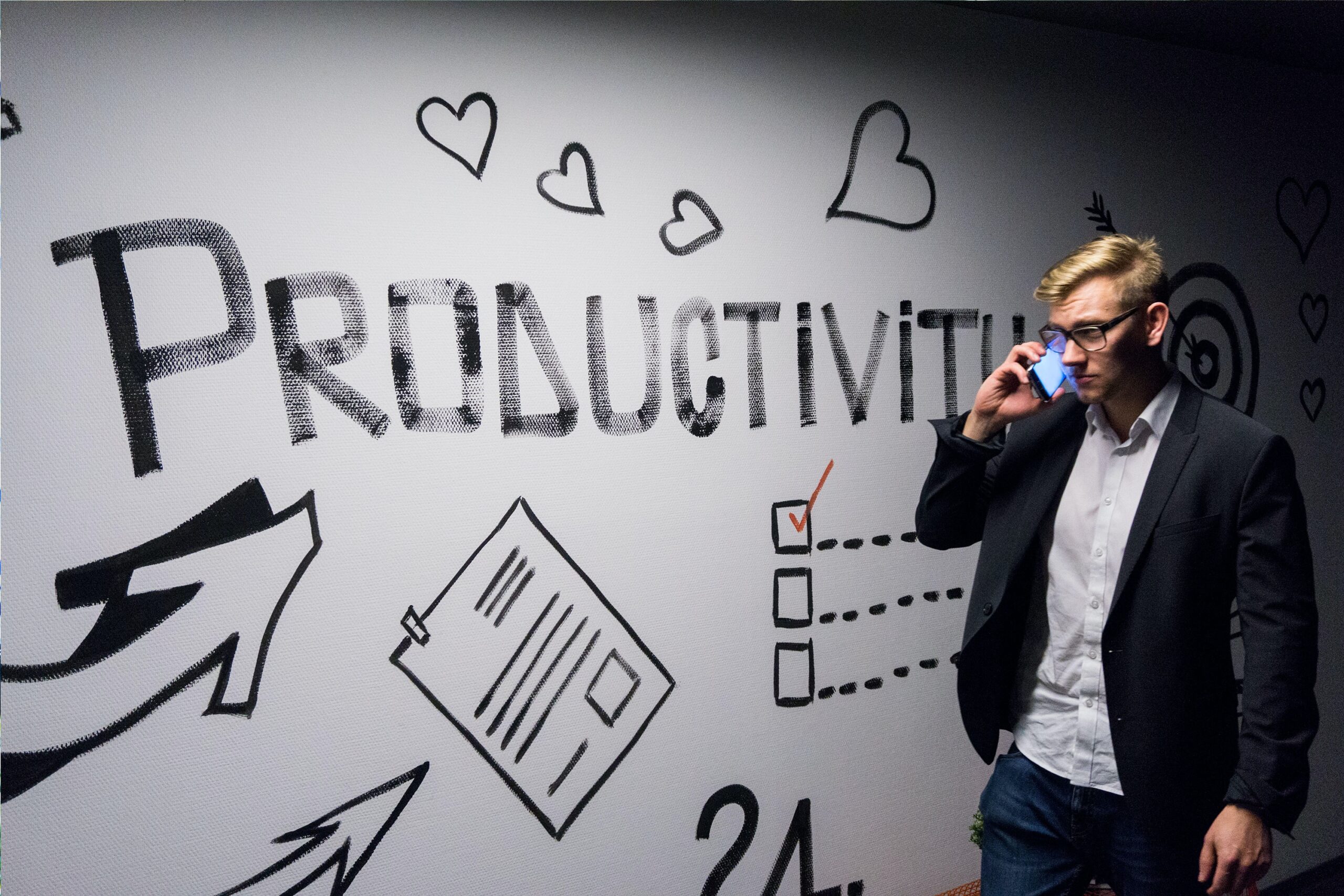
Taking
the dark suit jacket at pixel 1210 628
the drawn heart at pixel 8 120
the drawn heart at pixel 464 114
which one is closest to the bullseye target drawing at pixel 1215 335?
the dark suit jacket at pixel 1210 628

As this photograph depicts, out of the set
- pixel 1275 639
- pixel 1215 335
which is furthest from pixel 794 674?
pixel 1215 335

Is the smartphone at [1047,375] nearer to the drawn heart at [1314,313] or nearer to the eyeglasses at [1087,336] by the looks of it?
the eyeglasses at [1087,336]

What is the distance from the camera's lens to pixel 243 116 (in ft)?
5.02

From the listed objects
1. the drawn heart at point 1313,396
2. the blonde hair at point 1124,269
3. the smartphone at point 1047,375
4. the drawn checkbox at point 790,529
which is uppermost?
the blonde hair at point 1124,269

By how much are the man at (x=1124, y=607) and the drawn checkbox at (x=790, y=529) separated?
392mm

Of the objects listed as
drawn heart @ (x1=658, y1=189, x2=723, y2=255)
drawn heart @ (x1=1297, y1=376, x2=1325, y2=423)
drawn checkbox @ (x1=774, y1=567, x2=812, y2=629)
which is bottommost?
drawn checkbox @ (x1=774, y1=567, x2=812, y2=629)

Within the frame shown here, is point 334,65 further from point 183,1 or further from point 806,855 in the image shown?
A: point 806,855

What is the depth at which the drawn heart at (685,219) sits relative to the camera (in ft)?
6.15

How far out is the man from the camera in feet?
4.34

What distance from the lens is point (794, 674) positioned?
2061 mm

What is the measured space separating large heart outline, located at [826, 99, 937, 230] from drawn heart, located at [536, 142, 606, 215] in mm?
577

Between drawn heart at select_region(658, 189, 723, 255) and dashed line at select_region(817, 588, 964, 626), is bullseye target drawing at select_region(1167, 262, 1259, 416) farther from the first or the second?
drawn heart at select_region(658, 189, 723, 255)

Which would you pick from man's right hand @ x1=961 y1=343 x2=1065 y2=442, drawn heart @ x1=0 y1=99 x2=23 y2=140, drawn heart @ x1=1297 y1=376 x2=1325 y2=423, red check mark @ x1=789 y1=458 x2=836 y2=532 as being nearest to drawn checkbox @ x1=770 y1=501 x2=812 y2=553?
red check mark @ x1=789 y1=458 x2=836 y2=532

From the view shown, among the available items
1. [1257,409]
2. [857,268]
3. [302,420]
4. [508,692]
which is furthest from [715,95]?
[1257,409]
